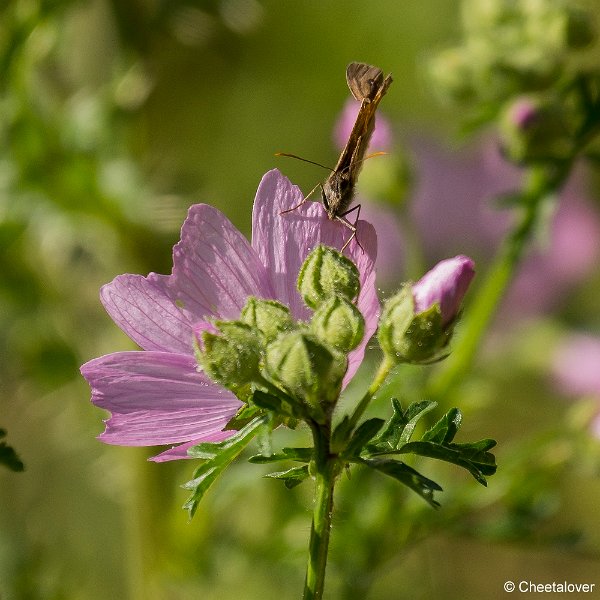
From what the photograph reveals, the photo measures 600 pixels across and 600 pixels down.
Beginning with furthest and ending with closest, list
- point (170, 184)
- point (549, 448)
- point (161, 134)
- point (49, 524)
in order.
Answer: point (161, 134)
point (49, 524)
point (170, 184)
point (549, 448)

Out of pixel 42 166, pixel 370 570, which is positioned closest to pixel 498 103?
pixel 370 570

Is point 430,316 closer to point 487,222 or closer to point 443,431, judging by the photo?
point 443,431

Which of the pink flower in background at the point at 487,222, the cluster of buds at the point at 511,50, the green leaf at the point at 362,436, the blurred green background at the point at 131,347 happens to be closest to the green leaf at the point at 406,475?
the green leaf at the point at 362,436

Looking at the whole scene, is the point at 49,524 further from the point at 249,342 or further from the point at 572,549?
the point at 249,342

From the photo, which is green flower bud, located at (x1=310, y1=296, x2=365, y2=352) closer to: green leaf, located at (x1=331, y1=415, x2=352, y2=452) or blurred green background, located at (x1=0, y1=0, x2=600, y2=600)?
green leaf, located at (x1=331, y1=415, x2=352, y2=452)

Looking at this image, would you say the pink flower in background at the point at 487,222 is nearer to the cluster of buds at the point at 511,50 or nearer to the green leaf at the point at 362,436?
the cluster of buds at the point at 511,50

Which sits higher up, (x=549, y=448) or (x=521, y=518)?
(x=549, y=448)
